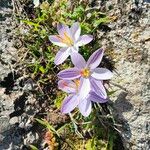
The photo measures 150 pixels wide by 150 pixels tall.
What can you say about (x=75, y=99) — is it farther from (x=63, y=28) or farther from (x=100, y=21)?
(x=100, y=21)

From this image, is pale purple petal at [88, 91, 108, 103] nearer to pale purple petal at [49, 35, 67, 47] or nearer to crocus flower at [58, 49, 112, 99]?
crocus flower at [58, 49, 112, 99]

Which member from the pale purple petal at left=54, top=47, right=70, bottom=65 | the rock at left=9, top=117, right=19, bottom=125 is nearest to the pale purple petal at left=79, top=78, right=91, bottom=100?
the pale purple petal at left=54, top=47, right=70, bottom=65

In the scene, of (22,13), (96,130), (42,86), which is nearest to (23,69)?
(42,86)

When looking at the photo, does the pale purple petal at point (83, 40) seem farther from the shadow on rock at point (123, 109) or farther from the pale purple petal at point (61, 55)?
the shadow on rock at point (123, 109)

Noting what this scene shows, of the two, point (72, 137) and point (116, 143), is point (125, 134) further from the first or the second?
point (72, 137)

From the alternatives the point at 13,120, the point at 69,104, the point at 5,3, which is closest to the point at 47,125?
the point at 13,120

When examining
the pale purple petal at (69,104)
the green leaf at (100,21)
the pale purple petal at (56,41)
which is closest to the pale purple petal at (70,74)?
the pale purple petal at (69,104)
